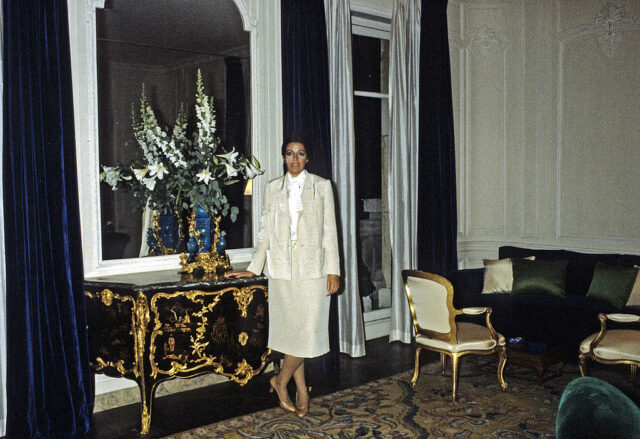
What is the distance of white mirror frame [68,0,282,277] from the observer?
3.87 metres

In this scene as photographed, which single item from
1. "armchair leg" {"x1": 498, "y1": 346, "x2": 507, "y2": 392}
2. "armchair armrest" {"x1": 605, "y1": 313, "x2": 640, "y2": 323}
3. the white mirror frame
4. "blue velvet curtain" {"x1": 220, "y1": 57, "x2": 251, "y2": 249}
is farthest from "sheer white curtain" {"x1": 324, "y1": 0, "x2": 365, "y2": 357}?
"armchair armrest" {"x1": 605, "y1": 313, "x2": 640, "y2": 323}

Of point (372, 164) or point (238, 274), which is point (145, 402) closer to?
point (238, 274)

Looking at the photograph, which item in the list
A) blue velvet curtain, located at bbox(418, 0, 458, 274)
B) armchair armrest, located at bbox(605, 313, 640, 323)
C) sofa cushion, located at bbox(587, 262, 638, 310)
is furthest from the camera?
blue velvet curtain, located at bbox(418, 0, 458, 274)

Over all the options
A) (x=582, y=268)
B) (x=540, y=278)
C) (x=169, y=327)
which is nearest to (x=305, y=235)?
(x=169, y=327)

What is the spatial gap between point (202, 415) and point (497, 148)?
3.97 m

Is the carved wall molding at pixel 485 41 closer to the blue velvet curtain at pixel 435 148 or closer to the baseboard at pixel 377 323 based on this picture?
the blue velvet curtain at pixel 435 148

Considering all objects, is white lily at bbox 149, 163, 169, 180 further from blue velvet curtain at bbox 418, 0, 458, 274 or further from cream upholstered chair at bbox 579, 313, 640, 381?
cream upholstered chair at bbox 579, 313, 640, 381

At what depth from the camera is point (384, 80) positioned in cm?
600

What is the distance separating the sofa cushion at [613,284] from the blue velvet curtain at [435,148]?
150 cm

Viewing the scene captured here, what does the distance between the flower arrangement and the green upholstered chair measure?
3081 mm

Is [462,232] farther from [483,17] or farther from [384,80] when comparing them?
[483,17]

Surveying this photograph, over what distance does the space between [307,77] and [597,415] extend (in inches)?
155

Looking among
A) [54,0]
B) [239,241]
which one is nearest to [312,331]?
[239,241]

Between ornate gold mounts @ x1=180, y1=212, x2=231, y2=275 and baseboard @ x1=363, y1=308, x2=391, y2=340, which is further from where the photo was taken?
baseboard @ x1=363, y1=308, x2=391, y2=340
